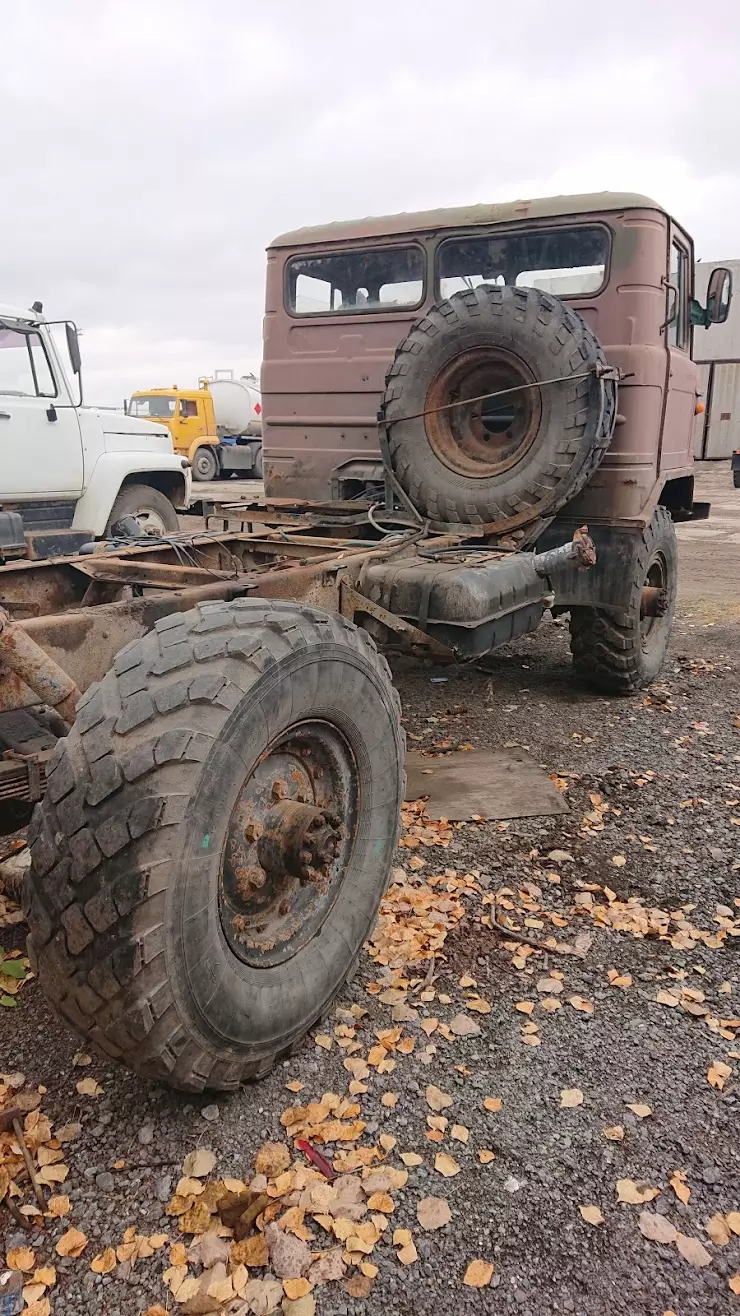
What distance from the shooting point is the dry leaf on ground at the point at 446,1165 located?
210 centimetres

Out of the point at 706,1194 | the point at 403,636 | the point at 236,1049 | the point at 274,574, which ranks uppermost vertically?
the point at 274,574

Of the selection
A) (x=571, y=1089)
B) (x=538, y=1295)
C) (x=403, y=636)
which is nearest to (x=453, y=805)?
(x=403, y=636)

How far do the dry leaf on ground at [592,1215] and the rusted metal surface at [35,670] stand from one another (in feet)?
5.23

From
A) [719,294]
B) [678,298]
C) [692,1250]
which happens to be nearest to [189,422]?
[719,294]

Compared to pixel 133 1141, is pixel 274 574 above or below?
above

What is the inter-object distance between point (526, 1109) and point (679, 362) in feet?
14.8

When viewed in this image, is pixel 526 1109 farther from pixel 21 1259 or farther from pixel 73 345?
pixel 73 345

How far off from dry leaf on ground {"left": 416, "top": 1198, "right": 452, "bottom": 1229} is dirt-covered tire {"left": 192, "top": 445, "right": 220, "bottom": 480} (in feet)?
78.5

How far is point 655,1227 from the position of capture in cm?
197

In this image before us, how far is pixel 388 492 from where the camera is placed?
16.3 feet

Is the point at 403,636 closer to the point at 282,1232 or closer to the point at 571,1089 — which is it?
the point at 571,1089

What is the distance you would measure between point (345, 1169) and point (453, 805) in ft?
6.89

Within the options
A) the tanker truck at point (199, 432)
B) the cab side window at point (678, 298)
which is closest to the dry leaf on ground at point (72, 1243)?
the cab side window at point (678, 298)

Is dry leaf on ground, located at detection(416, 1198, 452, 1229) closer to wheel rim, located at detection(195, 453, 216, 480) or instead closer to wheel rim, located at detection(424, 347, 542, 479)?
wheel rim, located at detection(424, 347, 542, 479)
